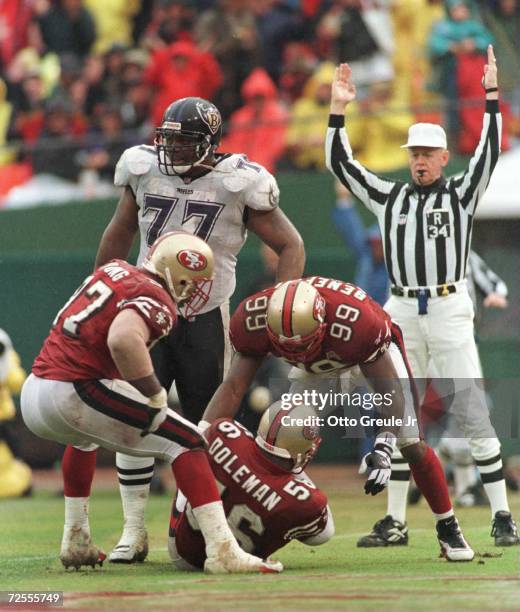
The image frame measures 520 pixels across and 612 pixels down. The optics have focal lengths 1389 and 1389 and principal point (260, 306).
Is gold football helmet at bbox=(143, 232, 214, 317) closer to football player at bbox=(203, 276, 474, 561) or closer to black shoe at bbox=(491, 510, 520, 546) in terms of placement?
football player at bbox=(203, 276, 474, 561)

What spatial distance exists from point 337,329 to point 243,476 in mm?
700

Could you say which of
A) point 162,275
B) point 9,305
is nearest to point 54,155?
point 9,305

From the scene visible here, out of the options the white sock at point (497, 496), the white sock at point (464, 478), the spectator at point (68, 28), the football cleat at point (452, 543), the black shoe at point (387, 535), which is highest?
the spectator at point (68, 28)

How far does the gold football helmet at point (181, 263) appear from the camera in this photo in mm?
5344

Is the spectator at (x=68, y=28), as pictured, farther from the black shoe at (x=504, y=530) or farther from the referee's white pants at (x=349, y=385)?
the black shoe at (x=504, y=530)

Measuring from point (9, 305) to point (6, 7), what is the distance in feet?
14.2

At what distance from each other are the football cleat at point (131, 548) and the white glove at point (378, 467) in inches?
41.4

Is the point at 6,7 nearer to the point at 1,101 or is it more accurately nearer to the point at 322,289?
the point at 1,101

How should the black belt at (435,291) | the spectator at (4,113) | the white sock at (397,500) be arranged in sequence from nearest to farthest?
1. the white sock at (397,500)
2. the black belt at (435,291)
3. the spectator at (4,113)

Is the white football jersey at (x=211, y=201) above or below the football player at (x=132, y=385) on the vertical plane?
above

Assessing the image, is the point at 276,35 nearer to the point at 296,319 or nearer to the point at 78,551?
the point at 296,319

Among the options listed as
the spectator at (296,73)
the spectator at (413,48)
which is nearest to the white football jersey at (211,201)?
the spectator at (413,48)

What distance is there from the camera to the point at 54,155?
11953 mm

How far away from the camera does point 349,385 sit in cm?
627
